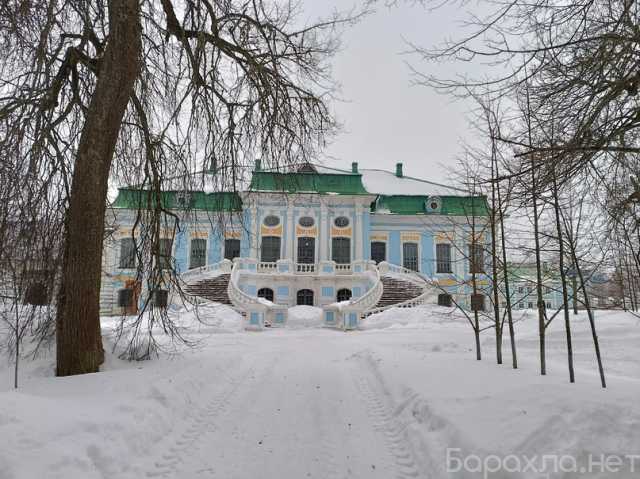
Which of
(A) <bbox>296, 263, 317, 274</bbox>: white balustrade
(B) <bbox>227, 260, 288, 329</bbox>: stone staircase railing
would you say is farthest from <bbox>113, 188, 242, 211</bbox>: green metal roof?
(A) <bbox>296, 263, 317, 274</bbox>: white balustrade

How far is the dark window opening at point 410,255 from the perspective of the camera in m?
27.8

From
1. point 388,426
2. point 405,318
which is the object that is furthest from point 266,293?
point 388,426

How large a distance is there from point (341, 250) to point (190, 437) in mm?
23422

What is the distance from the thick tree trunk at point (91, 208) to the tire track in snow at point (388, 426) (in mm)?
3683

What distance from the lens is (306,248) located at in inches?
1064

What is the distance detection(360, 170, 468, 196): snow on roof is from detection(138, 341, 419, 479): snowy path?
24.6 m

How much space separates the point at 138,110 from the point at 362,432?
5.73 meters

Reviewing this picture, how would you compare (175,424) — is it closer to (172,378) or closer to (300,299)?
(172,378)

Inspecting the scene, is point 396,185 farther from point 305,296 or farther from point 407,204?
point 305,296

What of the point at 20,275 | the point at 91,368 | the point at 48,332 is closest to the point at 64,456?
the point at 91,368

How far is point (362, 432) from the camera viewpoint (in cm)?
404

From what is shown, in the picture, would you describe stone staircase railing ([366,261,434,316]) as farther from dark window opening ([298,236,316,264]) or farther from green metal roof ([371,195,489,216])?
green metal roof ([371,195,489,216])

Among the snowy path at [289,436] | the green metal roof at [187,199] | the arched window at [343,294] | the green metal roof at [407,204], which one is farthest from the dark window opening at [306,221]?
the snowy path at [289,436]

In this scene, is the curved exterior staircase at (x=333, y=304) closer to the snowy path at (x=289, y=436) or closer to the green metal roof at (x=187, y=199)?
the green metal roof at (x=187, y=199)
